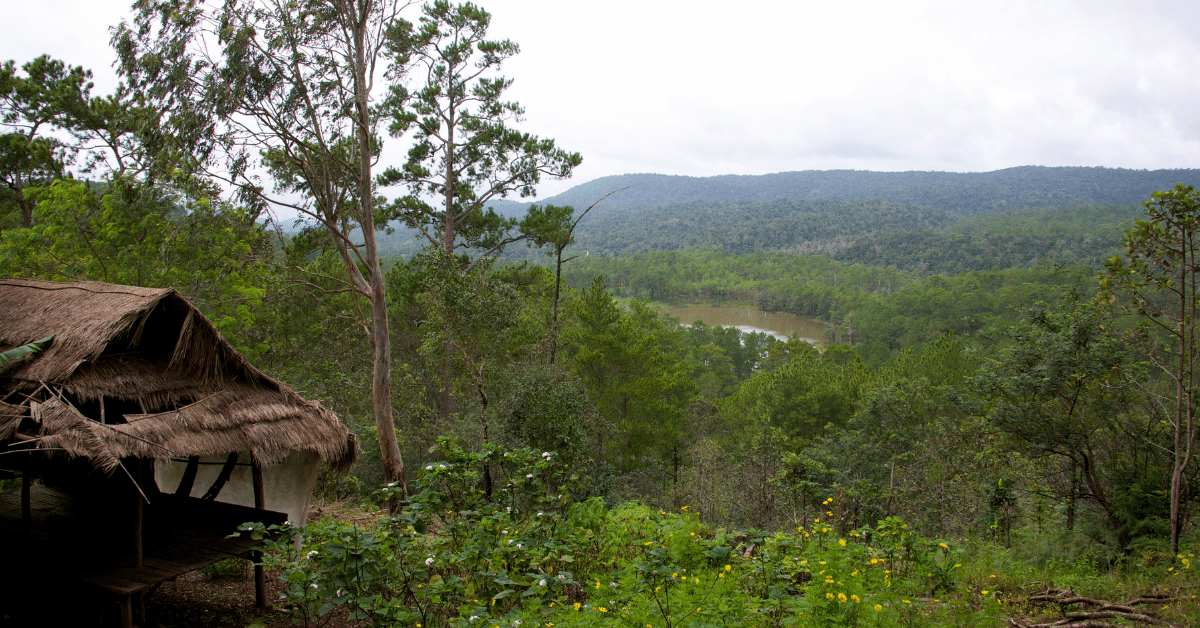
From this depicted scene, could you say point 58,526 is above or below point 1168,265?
below

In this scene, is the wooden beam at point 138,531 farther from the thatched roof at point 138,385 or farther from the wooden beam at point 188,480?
the wooden beam at point 188,480

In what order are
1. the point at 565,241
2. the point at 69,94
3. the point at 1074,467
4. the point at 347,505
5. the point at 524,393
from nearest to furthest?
the point at 1074,467 < the point at 347,505 < the point at 524,393 < the point at 69,94 < the point at 565,241

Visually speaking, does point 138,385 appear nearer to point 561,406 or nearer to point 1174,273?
point 561,406

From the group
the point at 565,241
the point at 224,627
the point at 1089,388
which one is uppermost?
the point at 565,241

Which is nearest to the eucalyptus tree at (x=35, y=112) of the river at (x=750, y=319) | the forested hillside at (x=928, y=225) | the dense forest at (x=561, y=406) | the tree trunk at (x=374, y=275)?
the dense forest at (x=561, y=406)

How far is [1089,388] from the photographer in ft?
24.6

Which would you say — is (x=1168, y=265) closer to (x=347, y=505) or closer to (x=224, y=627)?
(x=224, y=627)

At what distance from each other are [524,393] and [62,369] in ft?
21.6

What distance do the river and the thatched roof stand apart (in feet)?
201

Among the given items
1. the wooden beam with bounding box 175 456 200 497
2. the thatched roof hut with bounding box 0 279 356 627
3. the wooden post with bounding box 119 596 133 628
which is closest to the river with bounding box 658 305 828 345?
the wooden beam with bounding box 175 456 200 497

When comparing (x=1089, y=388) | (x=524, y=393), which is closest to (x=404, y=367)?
(x=524, y=393)

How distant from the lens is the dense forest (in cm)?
393

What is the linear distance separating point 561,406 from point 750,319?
66358 mm

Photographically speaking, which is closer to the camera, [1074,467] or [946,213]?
[1074,467]
